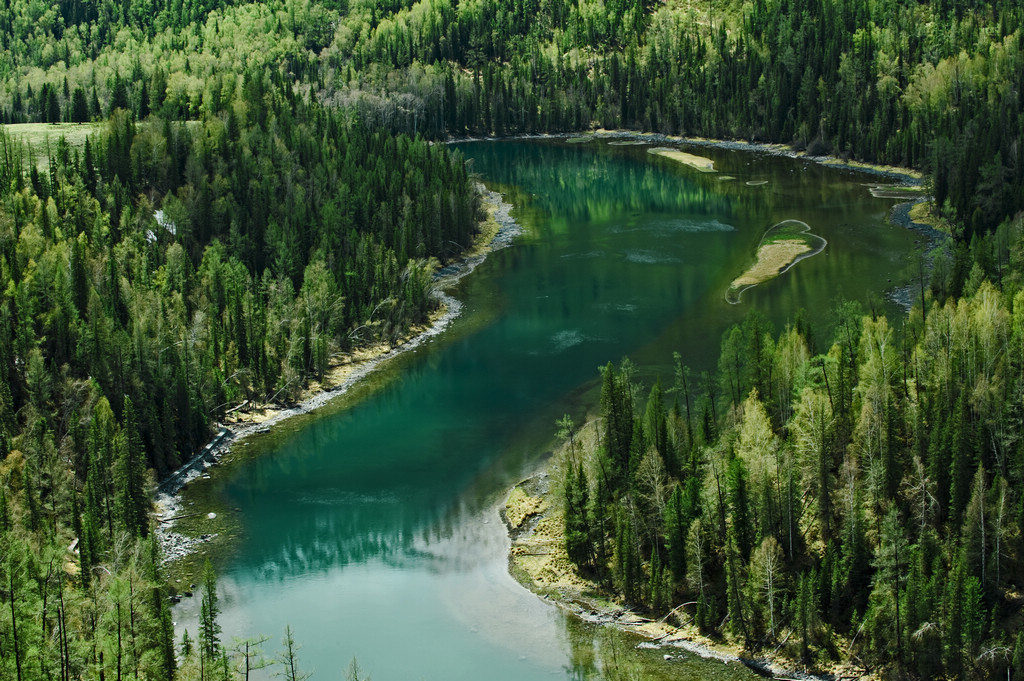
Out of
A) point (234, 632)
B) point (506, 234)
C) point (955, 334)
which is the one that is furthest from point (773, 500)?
point (506, 234)

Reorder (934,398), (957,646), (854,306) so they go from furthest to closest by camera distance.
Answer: (854,306) → (934,398) → (957,646)

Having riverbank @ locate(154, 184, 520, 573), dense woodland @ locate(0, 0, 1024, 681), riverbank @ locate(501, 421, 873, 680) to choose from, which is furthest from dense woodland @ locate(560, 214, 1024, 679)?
riverbank @ locate(154, 184, 520, 573)

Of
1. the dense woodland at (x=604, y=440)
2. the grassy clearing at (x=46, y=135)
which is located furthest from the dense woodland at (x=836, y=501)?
the grassy clearing at (x=46, y=135)

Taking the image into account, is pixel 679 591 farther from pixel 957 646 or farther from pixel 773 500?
pixel 957 646

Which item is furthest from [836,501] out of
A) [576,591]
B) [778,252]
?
[778,252]

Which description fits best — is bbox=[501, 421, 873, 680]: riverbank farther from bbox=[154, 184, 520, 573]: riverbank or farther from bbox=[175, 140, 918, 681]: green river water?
bbox=[154, 184, 520, 573]: riverbank

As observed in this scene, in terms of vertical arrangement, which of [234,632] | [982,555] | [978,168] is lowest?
[234,632]
